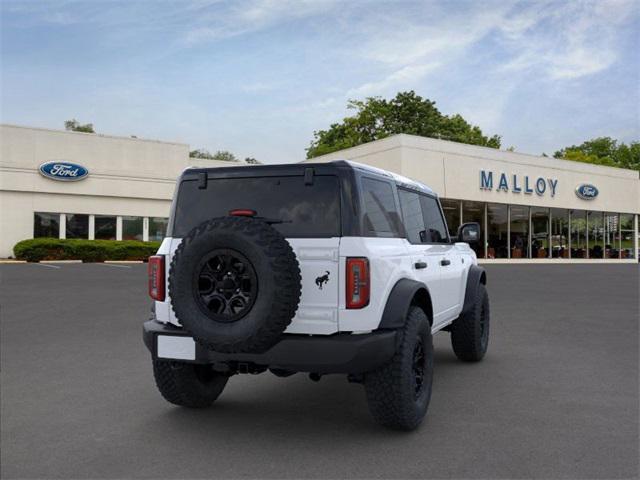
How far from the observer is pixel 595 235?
46062 mm

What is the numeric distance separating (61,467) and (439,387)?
3363 mm

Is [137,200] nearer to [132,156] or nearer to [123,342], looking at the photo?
[132,156]

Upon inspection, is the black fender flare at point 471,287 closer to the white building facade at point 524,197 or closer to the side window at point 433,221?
the side window at point 433,221

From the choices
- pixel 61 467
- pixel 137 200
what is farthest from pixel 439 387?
pixel 137 200

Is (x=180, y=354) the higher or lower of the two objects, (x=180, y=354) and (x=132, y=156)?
the lower

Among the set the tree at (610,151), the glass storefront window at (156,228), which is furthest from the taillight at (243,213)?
the tree at (610,151)

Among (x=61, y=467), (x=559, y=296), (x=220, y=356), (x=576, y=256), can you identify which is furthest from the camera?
(x=576, y=256)

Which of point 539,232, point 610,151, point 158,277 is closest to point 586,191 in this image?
point 539,232

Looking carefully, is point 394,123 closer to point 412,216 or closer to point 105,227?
point 105,227

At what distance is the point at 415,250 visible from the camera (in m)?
4.88

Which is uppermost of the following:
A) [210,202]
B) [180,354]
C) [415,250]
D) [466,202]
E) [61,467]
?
[466,202]

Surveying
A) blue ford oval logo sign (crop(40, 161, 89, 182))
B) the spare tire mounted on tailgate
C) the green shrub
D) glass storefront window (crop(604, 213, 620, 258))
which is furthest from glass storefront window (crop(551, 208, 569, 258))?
the spare tire mounted on tailgate

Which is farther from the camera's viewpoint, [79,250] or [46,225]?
Result: [46,225]

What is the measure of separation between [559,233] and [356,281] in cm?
4334
